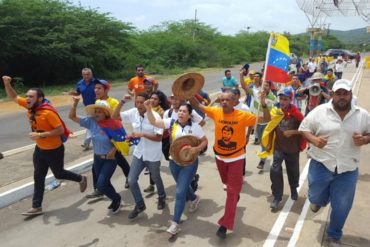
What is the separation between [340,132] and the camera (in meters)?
4.14

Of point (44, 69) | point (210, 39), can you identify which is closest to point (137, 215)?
point (44, 69)

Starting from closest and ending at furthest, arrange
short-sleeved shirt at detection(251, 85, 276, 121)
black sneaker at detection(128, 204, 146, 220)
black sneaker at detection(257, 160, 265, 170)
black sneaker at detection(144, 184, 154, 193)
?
black sneaker at detection(128, 204, 146, 220) < black sneaker at detection(144, 184, 154, 193) < short-sleeved shirt at detection(251, 85, 276, 121) < black sneaker at detection(257, 160, 265, 170)

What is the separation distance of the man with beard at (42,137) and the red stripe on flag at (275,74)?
9.92ft

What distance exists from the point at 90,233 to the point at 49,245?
0.50 meters

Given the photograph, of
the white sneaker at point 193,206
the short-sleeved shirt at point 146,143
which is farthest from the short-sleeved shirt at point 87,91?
the white sneaker at point 193,206

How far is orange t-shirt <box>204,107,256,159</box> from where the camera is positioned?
15.3 ft

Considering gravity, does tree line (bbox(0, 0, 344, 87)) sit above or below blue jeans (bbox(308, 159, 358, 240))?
above

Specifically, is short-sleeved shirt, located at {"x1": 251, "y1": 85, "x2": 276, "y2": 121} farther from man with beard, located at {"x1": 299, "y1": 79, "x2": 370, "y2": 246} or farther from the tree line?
the tree line

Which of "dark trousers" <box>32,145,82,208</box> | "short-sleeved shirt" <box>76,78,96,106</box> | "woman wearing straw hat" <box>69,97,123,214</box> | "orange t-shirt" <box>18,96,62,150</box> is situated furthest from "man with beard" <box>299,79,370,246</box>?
"short-sleeved shirt" <box>76,78,96,106</box>

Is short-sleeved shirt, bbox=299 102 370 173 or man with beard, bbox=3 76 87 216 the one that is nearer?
short-sleeved shirt, bbox=299 102 370 173

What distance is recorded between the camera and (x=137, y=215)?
5289 millimetres

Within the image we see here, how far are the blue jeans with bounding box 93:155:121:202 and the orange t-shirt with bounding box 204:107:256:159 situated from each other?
1578 mm

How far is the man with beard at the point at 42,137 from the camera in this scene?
5125 millimetres

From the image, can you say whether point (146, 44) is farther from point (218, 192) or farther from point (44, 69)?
point (218, 192)
